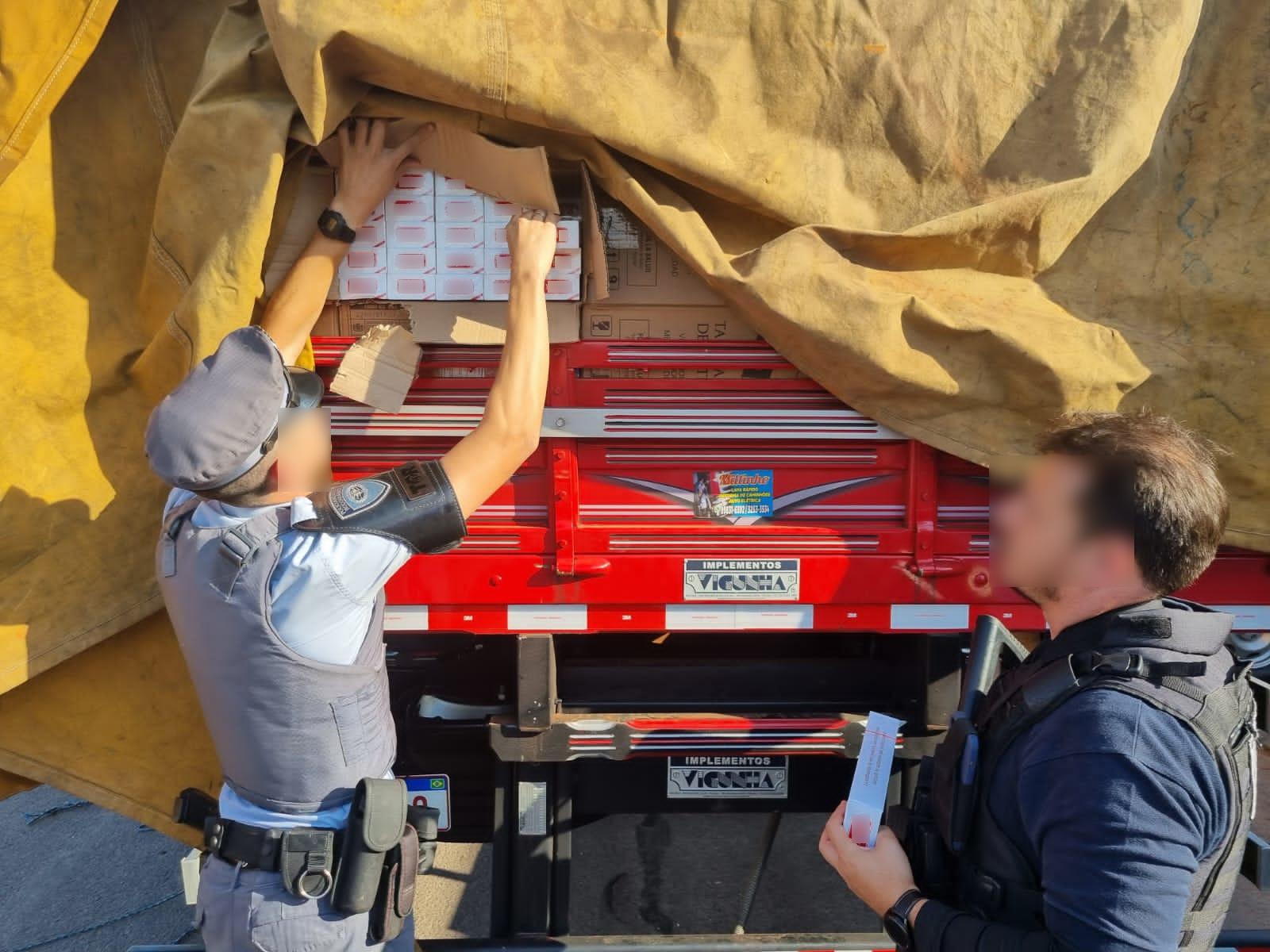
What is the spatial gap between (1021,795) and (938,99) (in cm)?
167

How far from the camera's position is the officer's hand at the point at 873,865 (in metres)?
1.65

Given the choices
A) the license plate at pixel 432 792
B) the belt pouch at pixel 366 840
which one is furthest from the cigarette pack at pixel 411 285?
the license plate at pixel 432 792

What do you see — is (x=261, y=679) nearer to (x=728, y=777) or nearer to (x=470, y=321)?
(x=470, y=321)

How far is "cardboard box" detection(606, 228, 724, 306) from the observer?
7.93 ft

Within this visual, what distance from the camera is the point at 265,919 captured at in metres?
1.88

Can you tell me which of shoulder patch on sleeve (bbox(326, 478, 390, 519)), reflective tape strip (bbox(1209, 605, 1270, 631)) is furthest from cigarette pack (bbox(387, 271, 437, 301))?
reflective tape strip (bbox(1209, 605, 1270, 631))

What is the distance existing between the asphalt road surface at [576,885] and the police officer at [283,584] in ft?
5.66

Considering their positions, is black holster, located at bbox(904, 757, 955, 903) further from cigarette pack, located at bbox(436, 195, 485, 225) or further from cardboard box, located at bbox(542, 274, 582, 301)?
cigarette pack, located at bbox(436, 195, 485, 225)

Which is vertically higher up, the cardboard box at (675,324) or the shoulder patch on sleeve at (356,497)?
the cardboard box at (675,324)

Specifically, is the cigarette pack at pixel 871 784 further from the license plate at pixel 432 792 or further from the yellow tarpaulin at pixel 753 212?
the license plate at pixel 432 792

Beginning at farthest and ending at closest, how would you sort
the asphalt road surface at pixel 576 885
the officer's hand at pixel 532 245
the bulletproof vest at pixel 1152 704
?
the asphalt road surface at pixel 576 885
the officer's hand at pixel 532 245
the bulletproof vest at pixel 1152 704

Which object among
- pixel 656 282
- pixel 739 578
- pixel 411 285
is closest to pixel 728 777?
pixel 739 578

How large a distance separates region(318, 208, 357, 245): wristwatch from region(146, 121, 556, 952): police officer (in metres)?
0.41

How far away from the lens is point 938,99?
7.61ft
